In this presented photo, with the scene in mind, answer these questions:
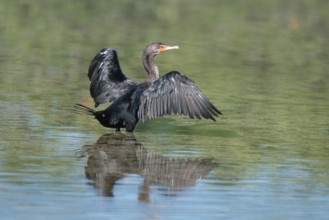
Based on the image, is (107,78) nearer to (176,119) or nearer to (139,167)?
(176,119)

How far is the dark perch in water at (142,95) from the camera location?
35.7 feet

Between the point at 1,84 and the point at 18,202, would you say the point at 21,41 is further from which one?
the point at 18,202

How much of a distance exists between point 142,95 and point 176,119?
1.48m

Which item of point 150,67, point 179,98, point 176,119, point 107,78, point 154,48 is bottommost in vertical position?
point 176,119

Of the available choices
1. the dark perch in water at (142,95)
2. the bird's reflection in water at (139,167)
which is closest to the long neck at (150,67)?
the dark perch in water at (142,95)

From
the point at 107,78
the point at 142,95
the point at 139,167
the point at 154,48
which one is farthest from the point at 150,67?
the point at 139,167

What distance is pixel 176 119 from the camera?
12562 millimetres

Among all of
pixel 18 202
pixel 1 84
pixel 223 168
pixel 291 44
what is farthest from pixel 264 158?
pixel 291 44

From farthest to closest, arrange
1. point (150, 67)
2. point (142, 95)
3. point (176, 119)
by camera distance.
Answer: point (176, 119) < point (150, 67) < point (142, 95)

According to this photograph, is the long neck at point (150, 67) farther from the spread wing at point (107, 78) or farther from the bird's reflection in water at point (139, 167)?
the bird's reflection in water at point (139, 167)

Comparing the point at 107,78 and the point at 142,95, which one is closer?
the point at 142,95

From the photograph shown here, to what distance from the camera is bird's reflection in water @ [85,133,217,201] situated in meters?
8.94

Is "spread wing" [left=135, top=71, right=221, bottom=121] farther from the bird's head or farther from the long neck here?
the bird's head

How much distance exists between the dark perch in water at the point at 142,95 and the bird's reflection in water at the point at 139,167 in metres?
0.45
